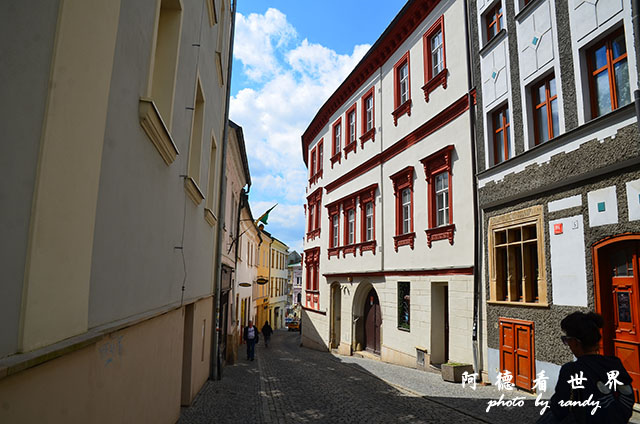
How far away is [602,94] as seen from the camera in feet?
29.7

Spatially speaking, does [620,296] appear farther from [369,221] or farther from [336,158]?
[336,158]

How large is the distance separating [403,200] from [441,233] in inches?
135

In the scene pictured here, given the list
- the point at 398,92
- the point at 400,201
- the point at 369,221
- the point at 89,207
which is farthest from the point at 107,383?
the point at 369,221

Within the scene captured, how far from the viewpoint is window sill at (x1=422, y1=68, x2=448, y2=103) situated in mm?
15060

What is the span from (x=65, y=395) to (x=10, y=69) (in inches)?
77.6

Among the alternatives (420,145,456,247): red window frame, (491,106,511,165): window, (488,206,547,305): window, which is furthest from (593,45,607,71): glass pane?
(420,145,456,247): red window frame

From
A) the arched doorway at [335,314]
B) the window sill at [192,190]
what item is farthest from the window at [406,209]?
the window sill at [192,190]

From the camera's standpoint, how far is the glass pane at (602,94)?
29.1 feet

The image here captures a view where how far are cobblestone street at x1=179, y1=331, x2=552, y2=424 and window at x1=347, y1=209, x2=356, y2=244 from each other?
8.20 meters

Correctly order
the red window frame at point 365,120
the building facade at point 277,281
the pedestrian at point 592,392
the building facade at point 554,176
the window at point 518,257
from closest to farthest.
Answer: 1. the pedestrian at point 592,392
2. the building facade at point 554,176
3. the window at point 518,257
4. the red window frame at point 365,120
5. the building facade at point 277,281

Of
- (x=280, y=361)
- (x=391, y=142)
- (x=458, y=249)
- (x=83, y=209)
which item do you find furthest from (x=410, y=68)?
(x=83, y=209)

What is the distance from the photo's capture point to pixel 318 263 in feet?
93.4

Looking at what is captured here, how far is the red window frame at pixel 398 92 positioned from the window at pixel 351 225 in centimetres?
581

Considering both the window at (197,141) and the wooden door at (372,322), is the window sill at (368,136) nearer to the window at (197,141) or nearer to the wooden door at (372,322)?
the wooden door at (372,322)
